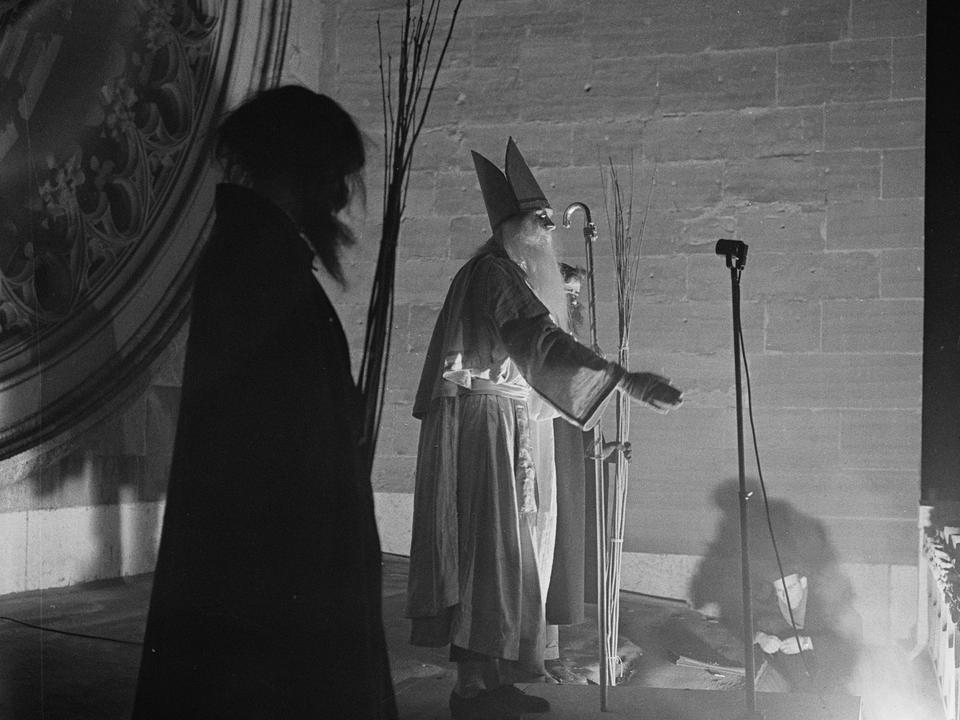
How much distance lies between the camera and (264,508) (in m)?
2.10

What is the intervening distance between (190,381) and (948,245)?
9.27 feet

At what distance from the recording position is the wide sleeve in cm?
269

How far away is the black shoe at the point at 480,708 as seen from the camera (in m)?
2.78

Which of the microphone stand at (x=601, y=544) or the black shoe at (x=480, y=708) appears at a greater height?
the microphone stand at (x=601, y=544)

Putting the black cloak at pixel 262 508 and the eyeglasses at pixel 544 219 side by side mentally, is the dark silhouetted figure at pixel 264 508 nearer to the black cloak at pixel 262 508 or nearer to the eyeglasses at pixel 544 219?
the black cloak at pixel 262 508

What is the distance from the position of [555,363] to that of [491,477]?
36 centimetres

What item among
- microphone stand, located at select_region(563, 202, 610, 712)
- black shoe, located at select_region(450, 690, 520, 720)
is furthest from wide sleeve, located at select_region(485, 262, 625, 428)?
black shoe, located at select_region(450, 690, 520, 720)

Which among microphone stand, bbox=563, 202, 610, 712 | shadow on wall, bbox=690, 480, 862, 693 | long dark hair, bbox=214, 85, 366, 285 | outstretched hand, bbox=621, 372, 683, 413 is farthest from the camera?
shadow on wall, bbox=690, 480, 862, 693

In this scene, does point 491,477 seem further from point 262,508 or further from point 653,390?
point 262,508

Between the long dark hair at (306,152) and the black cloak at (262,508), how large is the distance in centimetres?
11

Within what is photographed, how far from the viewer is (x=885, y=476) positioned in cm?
358

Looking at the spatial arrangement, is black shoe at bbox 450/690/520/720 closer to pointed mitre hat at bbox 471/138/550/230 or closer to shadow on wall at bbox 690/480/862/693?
shadow on wall at bbox 690/480/862/693

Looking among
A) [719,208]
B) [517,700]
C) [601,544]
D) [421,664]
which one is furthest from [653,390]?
[719,208]

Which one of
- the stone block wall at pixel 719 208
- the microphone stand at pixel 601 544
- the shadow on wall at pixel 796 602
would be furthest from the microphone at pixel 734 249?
the shadow on wall at pixel 796 602
